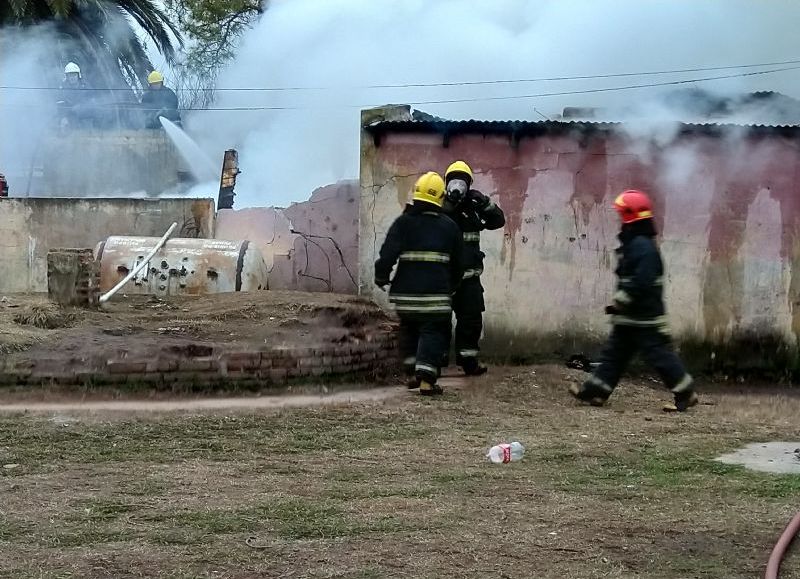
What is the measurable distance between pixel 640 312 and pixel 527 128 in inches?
117

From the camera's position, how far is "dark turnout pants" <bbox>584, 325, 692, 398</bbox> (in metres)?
6.44

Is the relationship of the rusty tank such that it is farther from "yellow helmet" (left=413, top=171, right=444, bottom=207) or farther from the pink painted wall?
"yellow helmet" (left=413, top=171, right=444, bottom=207)

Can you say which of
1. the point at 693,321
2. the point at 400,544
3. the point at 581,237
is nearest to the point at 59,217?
the point at 581,237

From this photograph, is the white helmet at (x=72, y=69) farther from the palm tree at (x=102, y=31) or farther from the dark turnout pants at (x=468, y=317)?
the dark turnout pants at (x=468, y=317)

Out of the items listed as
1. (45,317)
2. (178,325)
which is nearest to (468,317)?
(178,325)

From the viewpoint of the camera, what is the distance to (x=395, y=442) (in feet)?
18.2

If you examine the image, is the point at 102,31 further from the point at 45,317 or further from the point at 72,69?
the point at 45,317

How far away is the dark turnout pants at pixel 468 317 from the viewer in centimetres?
805

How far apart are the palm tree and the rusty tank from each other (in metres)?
11.2

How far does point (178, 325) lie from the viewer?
757cm

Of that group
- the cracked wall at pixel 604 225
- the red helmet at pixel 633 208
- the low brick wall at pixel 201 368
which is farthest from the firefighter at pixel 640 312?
the cracked wall at pixel 604 225

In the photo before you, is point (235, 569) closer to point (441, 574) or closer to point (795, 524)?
point (441, 574)

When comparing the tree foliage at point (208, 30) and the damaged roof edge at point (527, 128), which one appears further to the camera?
the tree foliage at point (208, 30)

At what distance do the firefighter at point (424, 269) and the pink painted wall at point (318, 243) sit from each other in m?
3.15
